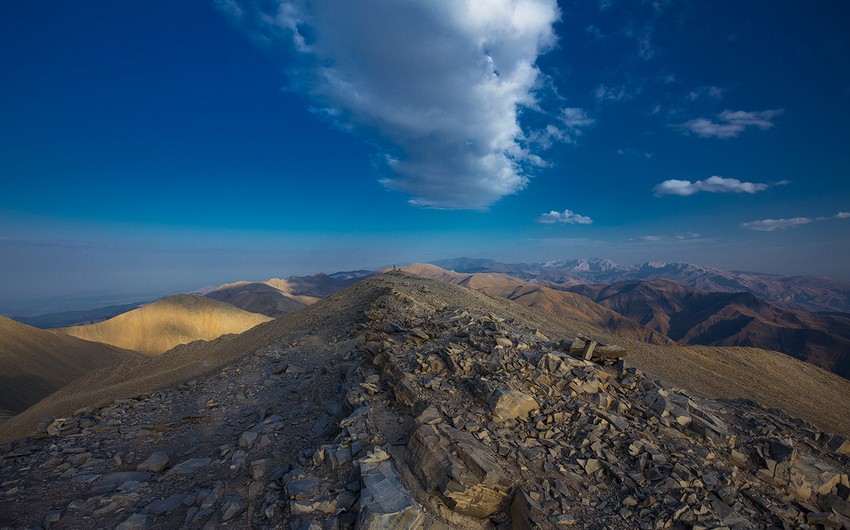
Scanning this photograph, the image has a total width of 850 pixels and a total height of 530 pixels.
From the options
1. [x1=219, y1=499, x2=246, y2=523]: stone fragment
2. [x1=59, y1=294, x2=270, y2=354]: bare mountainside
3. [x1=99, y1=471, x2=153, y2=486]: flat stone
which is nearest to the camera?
[x1=219, y1=499, x2=246, y2=523]: stone fragment

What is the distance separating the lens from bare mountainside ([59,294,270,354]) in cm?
7044

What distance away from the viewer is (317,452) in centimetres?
704

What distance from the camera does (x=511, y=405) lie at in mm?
7949

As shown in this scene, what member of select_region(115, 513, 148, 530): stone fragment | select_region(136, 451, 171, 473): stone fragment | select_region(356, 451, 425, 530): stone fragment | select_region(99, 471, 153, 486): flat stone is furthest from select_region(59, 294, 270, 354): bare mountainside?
select_region(356, 451, 425, 530): stone fragment

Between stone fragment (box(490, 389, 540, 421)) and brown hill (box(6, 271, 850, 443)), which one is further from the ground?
stone fragment (box(490, 389, 540, 421))

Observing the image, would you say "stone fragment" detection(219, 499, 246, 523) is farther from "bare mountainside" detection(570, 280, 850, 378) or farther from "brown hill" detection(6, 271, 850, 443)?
"bare mountainside" detection(570, 280, 850, 378)

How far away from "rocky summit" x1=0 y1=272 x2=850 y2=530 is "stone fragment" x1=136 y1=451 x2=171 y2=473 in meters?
0.04

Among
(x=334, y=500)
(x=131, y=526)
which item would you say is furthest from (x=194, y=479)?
(x=334, y=500)

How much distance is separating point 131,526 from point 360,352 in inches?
330

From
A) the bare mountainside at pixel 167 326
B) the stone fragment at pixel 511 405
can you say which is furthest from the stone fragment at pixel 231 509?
the bare mountainside at pixel 167 326

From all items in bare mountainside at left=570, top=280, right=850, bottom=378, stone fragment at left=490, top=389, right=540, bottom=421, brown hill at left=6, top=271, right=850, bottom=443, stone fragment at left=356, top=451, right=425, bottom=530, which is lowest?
bare mountainside at left=570, top=280, right=850, bottom=378

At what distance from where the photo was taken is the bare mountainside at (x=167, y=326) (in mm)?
70438

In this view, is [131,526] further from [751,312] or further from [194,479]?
[751,312]

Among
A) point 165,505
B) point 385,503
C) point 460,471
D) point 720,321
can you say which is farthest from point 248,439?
point 720,321
